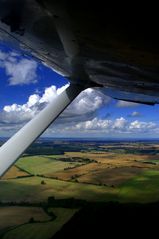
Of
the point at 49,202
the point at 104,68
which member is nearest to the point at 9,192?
the point at 49,202

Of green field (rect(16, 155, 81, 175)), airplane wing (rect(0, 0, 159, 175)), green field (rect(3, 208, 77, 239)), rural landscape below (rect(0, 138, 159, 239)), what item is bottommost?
green field (rect(3, 208, 77, 239))

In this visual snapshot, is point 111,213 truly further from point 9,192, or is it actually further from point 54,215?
point 9,192

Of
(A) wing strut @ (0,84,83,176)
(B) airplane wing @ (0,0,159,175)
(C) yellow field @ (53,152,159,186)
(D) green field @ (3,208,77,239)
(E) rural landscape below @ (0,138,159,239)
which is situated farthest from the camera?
(C) yellow field @ (53,152,159,186)

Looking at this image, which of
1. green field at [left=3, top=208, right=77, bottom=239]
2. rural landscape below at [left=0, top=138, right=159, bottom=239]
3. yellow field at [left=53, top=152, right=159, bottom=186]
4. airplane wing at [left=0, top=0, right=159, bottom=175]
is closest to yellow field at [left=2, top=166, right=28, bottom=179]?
rural landscape below at [left=0, top=138, right=159, bottom=239]

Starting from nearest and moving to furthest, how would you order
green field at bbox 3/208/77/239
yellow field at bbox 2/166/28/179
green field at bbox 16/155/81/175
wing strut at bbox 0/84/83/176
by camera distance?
wing strut at bbox 0/84/83/176
green field at bbox 3/208/77/239
yellow field at bbox 2/166/28/179
green field at bbox 16/155/81/175

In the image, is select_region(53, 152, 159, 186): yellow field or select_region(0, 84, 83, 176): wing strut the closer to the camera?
select_region(0, 84, 83, 176): wing strut

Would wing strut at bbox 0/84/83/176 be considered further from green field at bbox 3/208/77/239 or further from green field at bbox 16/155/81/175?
green field at bbox 16/155/81/175

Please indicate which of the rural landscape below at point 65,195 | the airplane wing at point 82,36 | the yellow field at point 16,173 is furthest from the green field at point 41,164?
the airplane wing at point 82,36

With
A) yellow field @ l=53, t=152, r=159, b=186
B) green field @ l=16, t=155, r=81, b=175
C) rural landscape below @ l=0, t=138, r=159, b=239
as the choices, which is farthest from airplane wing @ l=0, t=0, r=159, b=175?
green field @ l=16, t=155, r=81, b=175

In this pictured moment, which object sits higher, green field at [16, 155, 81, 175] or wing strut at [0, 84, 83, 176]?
wing strut at [0, 84, 83, 176]

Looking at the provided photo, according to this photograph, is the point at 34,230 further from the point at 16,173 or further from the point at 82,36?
the point at 82,36

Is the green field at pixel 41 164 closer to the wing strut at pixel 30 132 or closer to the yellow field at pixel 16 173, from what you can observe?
the yellow field at pixel 16 173
